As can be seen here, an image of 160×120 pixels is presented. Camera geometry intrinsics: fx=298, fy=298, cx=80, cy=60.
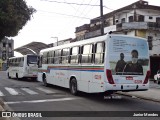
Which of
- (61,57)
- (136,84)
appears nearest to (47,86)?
(61,57)

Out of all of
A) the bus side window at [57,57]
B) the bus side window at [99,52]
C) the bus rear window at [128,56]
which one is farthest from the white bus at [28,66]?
the bus rear window at [128,56]

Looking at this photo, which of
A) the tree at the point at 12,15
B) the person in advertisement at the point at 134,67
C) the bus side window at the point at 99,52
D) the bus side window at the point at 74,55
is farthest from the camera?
the bus side window at the point at 74,55

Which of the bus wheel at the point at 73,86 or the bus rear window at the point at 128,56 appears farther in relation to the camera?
the bus wheel at the point at 73,86

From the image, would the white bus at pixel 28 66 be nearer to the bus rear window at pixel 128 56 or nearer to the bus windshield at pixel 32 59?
the bus windshield at pixel 32 59

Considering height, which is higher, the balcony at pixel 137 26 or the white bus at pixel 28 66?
the balcony at pixel 137 26

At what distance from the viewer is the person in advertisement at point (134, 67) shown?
13.2 metres

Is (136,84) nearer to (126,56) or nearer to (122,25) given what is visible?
(126,56)

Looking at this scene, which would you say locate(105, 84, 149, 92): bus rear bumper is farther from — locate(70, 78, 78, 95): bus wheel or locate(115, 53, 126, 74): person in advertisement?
locate(70, 78, 78, 95): bus wheel

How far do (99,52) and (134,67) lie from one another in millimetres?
1715

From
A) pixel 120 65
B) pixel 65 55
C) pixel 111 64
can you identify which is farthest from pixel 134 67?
pixel 65 55

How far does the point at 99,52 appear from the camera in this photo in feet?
43.8

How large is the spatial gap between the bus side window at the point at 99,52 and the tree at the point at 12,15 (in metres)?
3.30

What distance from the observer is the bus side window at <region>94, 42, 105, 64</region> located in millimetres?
13078

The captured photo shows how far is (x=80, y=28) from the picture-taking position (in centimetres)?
5522
